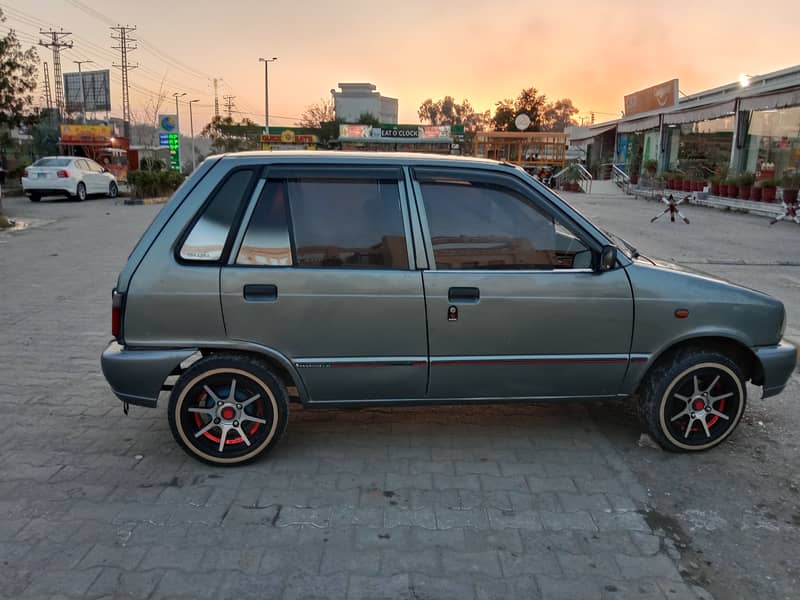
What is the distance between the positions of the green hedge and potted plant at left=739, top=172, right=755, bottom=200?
70.0ft

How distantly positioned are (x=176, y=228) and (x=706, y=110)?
27.9 metres

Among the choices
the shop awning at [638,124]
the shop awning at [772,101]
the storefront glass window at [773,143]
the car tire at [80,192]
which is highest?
the shop awning at [638,124]

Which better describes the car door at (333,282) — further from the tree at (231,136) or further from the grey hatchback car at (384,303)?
the tree at (231,136)

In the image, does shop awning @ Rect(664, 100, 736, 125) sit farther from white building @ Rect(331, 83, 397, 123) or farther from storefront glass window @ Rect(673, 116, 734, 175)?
white building @ Rect(331, 83, 397, 123)

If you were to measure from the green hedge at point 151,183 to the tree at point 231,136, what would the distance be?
28.1 metres

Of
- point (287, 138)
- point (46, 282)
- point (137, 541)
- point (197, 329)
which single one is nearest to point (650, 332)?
point (197, 329)

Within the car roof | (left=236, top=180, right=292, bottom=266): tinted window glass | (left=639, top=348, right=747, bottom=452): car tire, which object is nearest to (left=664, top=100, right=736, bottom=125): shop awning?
(left=639, top=348, right=747, bottom=452): car tire

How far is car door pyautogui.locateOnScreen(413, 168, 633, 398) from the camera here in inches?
143

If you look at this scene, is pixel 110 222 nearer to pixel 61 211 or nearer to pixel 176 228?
pixel 61 211

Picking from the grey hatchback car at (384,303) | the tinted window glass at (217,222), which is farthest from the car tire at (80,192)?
the tinted window glass at (217,222)

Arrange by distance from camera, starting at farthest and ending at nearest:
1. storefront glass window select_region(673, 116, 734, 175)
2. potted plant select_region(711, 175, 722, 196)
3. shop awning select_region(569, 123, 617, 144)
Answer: shop awning select_region(569, 123, 617, 144) < storefront glass window select_region(673, 116, 734, 175) < potted plant select_region(711, 175, 722, 196)

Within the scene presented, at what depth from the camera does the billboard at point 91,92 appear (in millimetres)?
65062

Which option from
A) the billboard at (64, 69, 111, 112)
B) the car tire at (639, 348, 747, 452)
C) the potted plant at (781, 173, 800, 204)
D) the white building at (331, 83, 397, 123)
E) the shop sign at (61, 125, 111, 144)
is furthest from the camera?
the white building at (331, 83, 397, 123)

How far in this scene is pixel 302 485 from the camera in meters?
3.54
